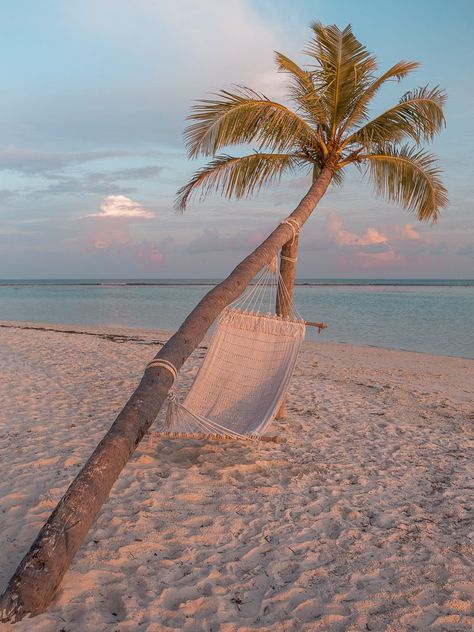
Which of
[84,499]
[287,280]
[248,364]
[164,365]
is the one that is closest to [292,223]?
[287,280]

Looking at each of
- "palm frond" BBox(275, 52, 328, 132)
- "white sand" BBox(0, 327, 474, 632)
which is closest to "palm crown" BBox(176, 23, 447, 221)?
"palm frond" BBox(275, 52, 328, 132)

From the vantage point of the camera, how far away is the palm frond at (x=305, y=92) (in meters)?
4.75

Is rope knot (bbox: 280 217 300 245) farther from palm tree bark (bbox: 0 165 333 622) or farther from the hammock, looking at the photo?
palm tree bark (bbox: 0 165 333 622)

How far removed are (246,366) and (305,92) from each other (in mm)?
2479

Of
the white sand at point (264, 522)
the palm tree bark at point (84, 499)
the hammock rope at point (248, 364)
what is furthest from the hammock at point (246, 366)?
the palm tree bark at point (84, 499)

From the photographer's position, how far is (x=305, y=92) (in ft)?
15.9

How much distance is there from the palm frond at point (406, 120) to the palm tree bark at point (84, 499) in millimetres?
2823

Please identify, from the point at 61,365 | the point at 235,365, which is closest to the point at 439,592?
the point at 235,365

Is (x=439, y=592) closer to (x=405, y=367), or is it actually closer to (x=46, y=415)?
(x=46, y=415)

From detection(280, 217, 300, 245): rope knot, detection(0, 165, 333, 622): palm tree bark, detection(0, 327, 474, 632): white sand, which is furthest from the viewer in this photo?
detection(280, 217, 300, 245): rope knot

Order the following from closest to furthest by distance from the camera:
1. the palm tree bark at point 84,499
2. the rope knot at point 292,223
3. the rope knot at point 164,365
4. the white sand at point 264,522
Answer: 1. the palm tree bark at point 84,499
2. the white sand at point 264,522
3. the rope knot at point 164,365
4. the rope knot at point 292,223

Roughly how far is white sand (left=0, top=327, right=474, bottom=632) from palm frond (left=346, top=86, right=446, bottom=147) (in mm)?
2590

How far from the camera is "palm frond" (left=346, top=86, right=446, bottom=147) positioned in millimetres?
4824

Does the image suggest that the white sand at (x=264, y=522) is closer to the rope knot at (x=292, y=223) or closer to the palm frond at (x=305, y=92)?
the rope knot at (x=292, y=223)
